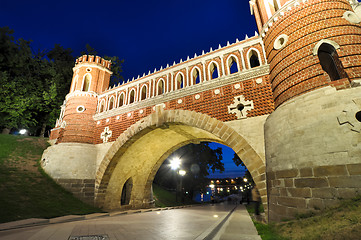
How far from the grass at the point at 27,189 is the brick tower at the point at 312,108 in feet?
29.2

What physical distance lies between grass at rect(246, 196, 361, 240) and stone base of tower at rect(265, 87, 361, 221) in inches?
11.0

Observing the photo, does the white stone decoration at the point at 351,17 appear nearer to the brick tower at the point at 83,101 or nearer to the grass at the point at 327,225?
the grass at the point at 327,225

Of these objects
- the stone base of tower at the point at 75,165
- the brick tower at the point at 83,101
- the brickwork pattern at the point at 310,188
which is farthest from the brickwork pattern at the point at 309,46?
the brick tower at the point at 83,101

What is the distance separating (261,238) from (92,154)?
35.4 ft

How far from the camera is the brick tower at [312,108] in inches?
181

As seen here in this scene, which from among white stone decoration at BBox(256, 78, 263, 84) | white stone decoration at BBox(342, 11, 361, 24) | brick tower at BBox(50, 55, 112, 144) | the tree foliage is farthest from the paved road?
the tree foliage

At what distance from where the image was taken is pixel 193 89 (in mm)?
9648

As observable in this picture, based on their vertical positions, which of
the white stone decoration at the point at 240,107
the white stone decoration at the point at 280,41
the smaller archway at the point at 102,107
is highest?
the smaller archway at the point at 102,107

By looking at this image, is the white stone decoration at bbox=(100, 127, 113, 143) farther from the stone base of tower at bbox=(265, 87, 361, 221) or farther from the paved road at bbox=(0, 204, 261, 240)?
the stone base of tower at bbox=(265, 87, 361, 221)

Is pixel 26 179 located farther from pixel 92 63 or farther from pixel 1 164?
pixel 92 63

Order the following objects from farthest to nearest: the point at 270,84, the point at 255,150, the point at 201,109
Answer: the point at 201,109 < the point at 270,84 < the point at 255,150

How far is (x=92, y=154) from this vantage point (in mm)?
12047

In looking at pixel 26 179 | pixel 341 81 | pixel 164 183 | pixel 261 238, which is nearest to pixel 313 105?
pixel 341 81

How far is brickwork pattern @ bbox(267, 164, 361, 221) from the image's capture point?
428 centimetres
